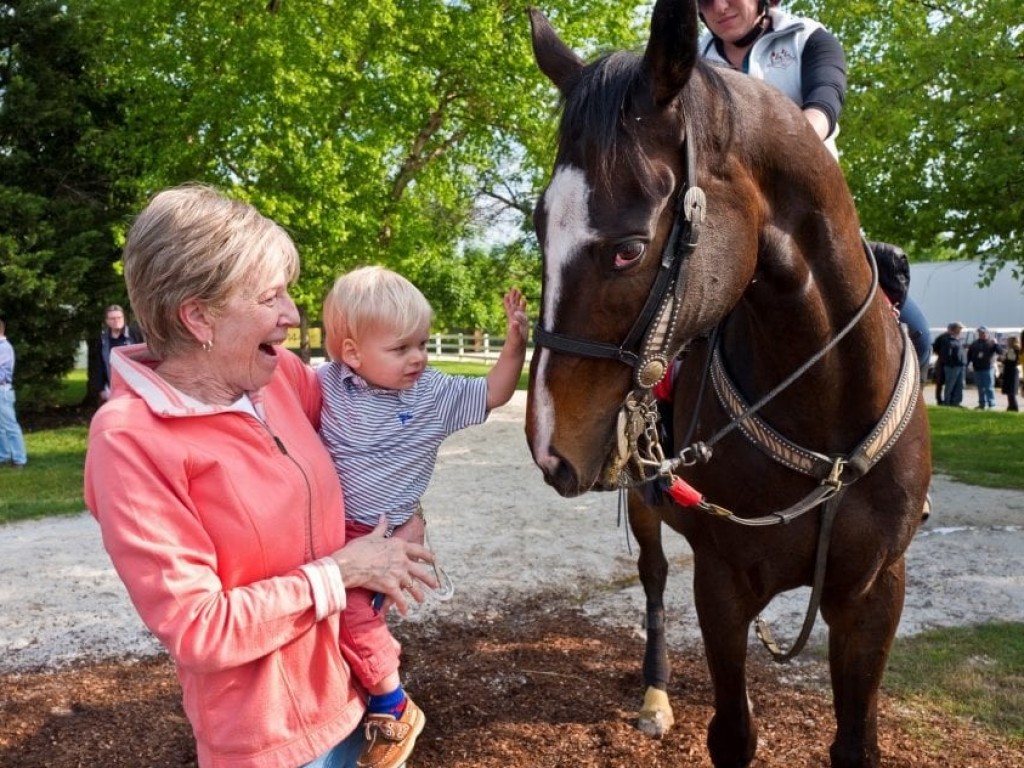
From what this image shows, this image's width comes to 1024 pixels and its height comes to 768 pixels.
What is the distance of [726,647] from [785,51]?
80.4 inches

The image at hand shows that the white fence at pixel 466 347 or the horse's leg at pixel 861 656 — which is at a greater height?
the white fence at pixel 466 347

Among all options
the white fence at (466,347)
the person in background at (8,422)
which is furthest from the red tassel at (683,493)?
the white fence at (466,347)

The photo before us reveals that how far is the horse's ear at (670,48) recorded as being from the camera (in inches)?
66.1

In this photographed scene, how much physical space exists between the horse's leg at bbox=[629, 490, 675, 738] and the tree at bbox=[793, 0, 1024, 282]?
773cm

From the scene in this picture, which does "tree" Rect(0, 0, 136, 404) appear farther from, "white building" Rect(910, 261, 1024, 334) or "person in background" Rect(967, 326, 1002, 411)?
"white building" Rect(910, 261, 1024, 334)

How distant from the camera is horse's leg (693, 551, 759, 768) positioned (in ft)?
8.57

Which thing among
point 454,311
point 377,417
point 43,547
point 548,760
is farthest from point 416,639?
point 454,311

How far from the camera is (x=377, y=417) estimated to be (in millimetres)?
2305

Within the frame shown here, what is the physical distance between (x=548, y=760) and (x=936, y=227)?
9542 mm

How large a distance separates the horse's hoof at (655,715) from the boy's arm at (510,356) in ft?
6.28

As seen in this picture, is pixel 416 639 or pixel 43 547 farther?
pixel 43 547

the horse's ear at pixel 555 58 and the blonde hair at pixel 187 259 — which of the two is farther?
the horse's ear at pixel 555 58

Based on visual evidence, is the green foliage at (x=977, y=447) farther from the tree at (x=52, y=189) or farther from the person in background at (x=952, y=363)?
the tree at (x=52, y=189)

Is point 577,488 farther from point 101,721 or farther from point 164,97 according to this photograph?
point 164,97
